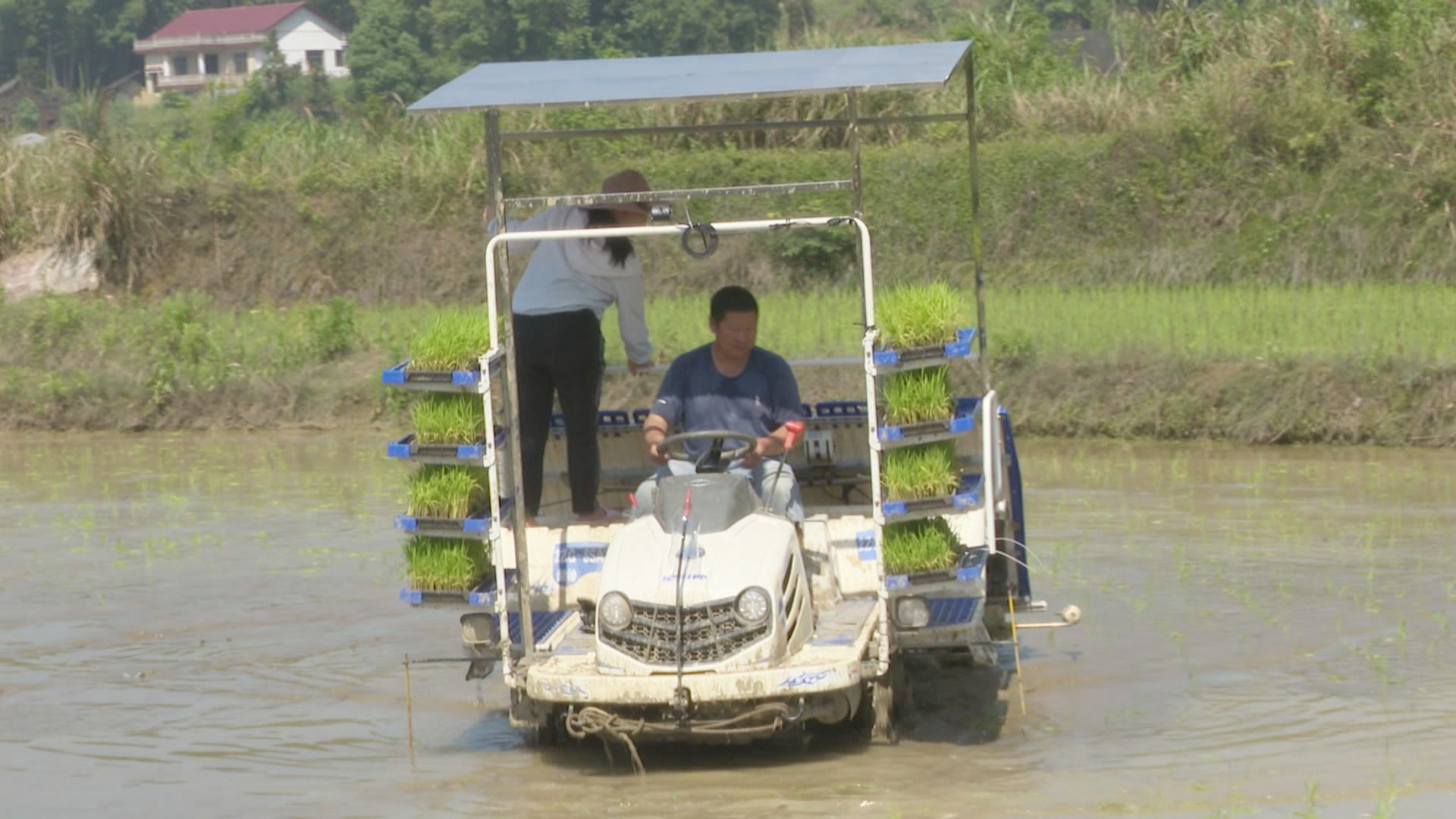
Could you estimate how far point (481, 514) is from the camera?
6887 mm

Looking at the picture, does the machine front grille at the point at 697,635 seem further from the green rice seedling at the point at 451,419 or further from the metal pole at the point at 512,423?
the green rice seedling at the point at 451,419

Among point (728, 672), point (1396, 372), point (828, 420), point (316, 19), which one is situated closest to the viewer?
point (728, 672)

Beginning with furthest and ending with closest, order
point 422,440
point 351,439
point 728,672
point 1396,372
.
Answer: point 351,439 < point 1396,372 < point 422,440 < point 728,672

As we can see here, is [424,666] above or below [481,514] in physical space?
below

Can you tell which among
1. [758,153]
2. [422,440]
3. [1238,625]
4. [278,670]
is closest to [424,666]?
[278,670]

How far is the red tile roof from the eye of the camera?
81.6 meters

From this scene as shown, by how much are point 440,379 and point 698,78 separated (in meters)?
1.36

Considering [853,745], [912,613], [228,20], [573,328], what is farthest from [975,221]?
[228,20]

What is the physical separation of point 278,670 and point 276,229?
42.4 feet

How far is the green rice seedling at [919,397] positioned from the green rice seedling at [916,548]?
0.35m

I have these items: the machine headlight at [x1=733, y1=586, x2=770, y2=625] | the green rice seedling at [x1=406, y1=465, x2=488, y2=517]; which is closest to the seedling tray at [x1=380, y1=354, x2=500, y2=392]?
the green rice seedling at [x1=406, y1=465, x2=488, y2=517]

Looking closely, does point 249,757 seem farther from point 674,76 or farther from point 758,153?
point 758,153

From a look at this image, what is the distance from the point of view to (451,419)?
6.78 metres

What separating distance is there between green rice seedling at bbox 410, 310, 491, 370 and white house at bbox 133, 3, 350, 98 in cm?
7337
